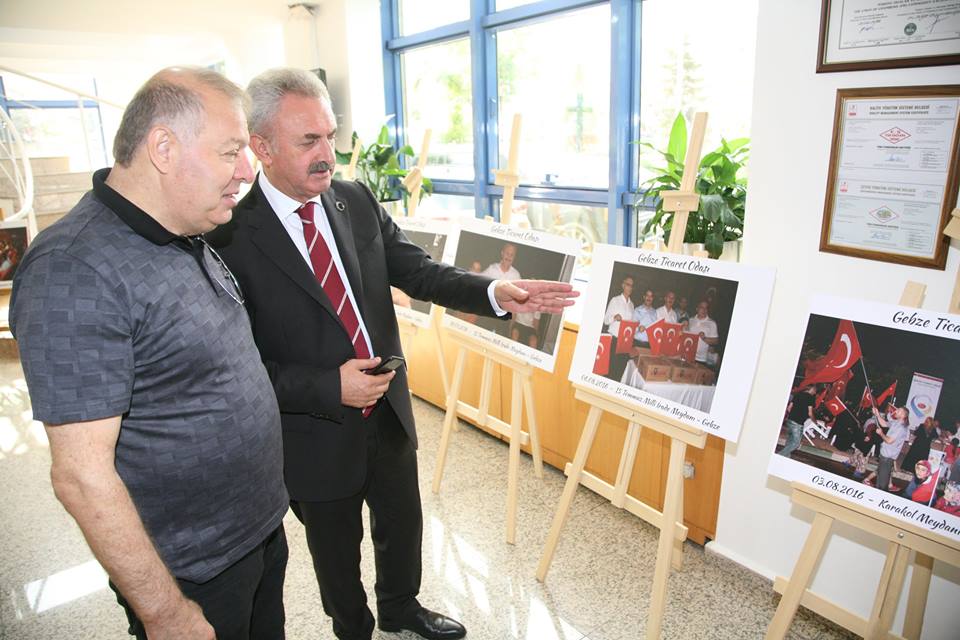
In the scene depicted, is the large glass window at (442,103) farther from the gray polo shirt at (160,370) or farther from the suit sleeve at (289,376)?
the gray polo shirt at (160,370)

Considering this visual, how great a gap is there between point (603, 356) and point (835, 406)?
69 cm

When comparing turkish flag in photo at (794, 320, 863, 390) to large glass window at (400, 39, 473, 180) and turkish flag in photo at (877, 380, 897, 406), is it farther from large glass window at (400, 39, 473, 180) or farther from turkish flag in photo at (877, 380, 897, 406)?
large glass window at (400, 39, 473, 180)

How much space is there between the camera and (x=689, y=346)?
1766 mm

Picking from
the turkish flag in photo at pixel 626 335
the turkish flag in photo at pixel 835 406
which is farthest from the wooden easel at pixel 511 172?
the turkish flag in photo at pixel 835 406

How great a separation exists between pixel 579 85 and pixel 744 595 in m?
2.58

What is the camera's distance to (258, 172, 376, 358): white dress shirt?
61.0 inches

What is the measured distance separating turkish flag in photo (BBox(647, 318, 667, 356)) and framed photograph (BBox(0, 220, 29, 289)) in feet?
18.6

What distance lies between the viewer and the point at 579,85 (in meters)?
3.31

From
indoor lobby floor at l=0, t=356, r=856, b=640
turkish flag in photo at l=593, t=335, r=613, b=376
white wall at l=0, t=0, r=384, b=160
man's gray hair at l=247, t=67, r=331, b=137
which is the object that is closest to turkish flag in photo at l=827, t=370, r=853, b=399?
turkish flag in photo at l=593, t=335, r=613, b=376

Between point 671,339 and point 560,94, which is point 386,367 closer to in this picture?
point 671,339

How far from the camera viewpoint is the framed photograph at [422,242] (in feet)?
9.59

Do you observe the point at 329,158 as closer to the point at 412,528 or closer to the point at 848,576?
the point at 412,528

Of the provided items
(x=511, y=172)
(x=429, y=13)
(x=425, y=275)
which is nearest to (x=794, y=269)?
(x=511, y=172)

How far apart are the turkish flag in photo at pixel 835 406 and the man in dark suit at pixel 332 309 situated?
0.74 m
